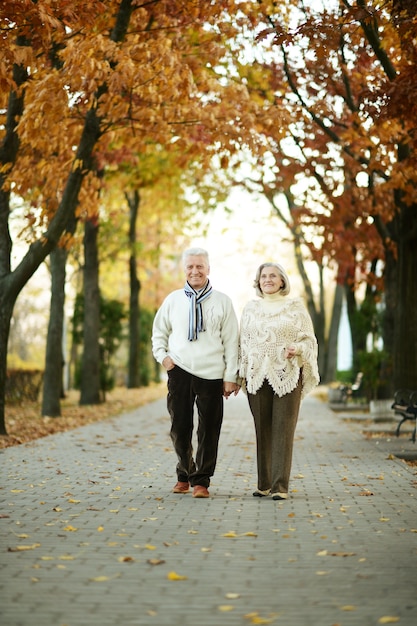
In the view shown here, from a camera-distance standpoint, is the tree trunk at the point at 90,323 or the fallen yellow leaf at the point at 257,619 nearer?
the fallen yellow leaf at the point at 257,619

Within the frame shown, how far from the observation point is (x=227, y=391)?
29.9 feet

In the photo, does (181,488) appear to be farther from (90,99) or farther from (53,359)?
(53,359)

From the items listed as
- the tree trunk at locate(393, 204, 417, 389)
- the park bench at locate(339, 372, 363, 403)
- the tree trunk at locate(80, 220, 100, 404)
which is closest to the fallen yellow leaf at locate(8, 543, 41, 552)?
the tree trunk at locate(393, 204, 417, 389)

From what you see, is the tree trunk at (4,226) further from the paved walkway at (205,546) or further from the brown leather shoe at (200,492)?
the brown leather shoe at (200,492)

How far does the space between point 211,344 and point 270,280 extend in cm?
78

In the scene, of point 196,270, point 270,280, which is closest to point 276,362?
point 270,280

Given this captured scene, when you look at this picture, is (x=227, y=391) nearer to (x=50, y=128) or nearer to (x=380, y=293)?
(x=50, y=128)

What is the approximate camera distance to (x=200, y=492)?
9.17 meters

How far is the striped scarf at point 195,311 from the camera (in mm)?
9117

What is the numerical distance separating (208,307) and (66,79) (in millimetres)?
5637

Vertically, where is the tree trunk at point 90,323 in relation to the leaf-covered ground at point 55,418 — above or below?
above

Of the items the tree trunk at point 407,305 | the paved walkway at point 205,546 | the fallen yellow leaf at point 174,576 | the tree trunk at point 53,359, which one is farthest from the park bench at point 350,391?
the fallen yellow leaf at point 174,576

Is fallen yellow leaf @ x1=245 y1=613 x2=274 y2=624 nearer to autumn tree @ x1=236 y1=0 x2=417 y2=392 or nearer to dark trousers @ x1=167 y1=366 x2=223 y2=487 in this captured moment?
dark trousers @ x1=167 y1=366 x2=223 y2=487

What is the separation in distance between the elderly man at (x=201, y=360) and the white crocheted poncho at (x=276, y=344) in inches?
5.9
